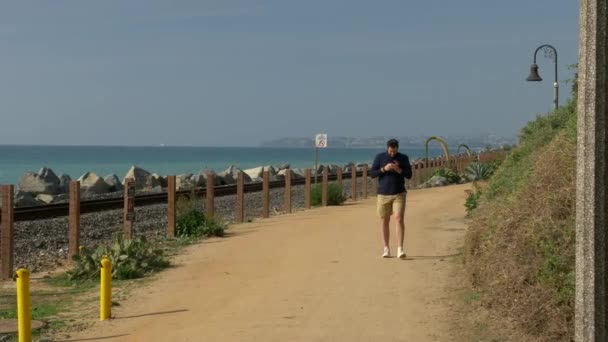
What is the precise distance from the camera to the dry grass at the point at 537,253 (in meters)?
7.92

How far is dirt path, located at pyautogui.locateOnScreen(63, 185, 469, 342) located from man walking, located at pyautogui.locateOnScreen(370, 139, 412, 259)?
1.92 ft

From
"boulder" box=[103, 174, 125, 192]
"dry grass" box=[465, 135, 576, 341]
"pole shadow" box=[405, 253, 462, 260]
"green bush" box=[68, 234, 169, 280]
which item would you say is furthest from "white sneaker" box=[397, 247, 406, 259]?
"boulder" box=[103, 174, 125, 192]

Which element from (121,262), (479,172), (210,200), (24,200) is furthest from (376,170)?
(24,200)

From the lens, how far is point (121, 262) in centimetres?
1292

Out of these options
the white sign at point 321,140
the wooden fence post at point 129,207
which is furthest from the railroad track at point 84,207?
the white sign at point 321,140

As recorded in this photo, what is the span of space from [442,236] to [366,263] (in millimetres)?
3267

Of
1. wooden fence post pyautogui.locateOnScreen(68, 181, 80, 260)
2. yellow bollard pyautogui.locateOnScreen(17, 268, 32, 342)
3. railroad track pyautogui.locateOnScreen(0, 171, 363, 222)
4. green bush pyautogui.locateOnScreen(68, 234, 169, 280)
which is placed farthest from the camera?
railroad track pyautogui.locateOnScreen(0, 171, 363, 222)

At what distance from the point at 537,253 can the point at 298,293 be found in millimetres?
3250

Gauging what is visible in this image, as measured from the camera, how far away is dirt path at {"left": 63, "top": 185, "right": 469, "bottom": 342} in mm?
8984

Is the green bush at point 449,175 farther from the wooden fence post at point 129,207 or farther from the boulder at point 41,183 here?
the wooden fence post at point 129,207

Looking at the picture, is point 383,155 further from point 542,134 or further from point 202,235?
point 202,235

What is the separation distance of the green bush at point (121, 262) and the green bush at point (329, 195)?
42.8 feet

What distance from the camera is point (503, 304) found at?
8.71 m

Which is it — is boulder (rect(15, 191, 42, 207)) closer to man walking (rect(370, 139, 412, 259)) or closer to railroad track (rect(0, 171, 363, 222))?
railroad track (rect(0, 171, 363, 222))
